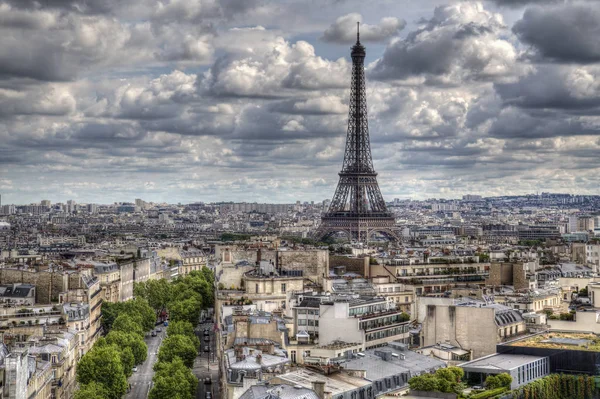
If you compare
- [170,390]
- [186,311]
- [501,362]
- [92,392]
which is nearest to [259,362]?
[170,390]

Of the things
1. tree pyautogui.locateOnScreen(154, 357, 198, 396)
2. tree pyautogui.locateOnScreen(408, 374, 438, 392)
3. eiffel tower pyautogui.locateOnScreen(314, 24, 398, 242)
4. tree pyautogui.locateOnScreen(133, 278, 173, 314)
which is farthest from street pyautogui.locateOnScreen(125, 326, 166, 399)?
eiffel tower pyautogui.locateOnScreen(314, 24, 398, 242)

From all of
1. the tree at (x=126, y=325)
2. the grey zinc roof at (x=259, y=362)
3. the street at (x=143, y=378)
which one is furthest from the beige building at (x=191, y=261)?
the grey zinc roof at (x=259, y=362)

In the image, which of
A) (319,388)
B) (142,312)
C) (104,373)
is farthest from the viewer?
(142,312)

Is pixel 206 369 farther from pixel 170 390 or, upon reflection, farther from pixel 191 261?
pixel 191 261

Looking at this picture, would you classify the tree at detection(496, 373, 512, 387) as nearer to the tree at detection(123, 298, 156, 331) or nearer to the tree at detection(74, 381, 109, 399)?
the tree at detection(74, 381, 109, 399)

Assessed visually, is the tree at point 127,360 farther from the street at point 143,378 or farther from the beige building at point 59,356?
the beige building at point 59,356

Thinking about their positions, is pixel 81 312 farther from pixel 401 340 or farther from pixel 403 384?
pixel 403 384
